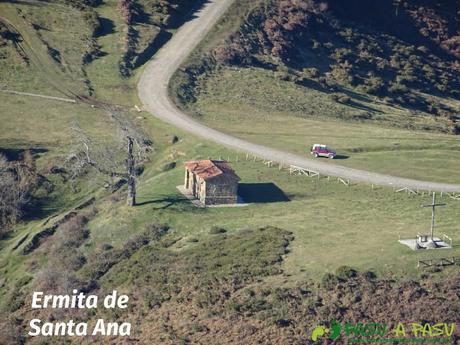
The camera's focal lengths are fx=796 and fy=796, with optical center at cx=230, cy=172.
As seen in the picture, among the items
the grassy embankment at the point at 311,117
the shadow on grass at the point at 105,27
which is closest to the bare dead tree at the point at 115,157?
the grassy embankment at the point at 311,117

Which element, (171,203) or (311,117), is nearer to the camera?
(171,203)

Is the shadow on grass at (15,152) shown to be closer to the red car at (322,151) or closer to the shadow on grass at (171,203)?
the shadow on grass at (171,203)

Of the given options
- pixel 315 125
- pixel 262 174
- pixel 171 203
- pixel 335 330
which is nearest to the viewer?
pixel 335 330

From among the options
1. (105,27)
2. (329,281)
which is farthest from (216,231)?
(105,27)

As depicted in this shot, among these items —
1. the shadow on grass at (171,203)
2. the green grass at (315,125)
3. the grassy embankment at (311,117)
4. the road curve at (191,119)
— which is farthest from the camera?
the grassy embankment at (311,117)

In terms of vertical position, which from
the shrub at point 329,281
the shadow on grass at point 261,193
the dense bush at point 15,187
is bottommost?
the dense bush at point 15,187

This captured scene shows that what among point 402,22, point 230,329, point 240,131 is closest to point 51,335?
point 230,329

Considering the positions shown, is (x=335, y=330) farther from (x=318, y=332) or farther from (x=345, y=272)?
(x=345, y=272)
